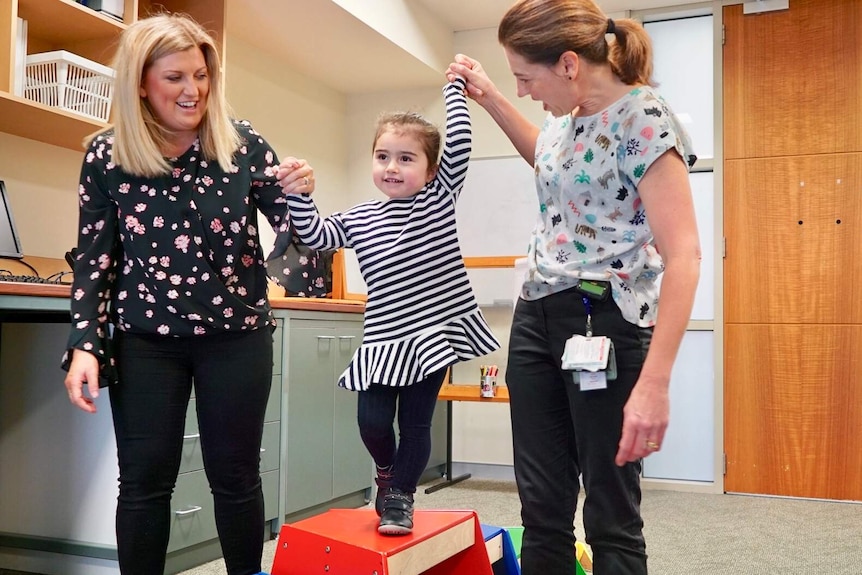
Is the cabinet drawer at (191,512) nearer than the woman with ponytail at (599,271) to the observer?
No

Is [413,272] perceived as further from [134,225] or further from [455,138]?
[134,225]

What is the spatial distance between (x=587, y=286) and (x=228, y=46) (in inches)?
→ 118

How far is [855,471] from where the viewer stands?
3.96 metres

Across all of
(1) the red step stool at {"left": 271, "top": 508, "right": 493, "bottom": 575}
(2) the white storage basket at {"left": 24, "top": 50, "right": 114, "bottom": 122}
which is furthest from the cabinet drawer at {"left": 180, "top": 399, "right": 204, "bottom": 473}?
(2) the white storage basket at {"left": 24, "top": 50, "right": 114, "bottom": 122}

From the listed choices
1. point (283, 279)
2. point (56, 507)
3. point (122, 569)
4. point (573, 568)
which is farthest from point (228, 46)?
point (573, 568)

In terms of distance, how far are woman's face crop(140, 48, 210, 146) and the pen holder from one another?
2.59 m

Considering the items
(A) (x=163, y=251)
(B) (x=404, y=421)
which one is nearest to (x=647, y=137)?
(B) (x=404, y=421)

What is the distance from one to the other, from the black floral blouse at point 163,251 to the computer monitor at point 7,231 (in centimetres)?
124

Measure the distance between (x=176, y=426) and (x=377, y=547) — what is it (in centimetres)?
44

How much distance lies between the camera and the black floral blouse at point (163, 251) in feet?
4.87

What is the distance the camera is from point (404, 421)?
5.41 ft

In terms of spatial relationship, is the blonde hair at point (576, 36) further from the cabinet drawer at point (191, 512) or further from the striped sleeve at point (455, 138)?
the cabinet drawer at point (191, 512)

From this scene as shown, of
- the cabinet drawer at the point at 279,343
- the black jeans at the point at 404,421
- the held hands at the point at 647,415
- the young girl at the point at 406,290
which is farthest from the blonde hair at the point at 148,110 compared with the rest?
the cabinet drawer at the point at 279,343

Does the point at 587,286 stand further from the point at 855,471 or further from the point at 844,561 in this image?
the point at 855,471
